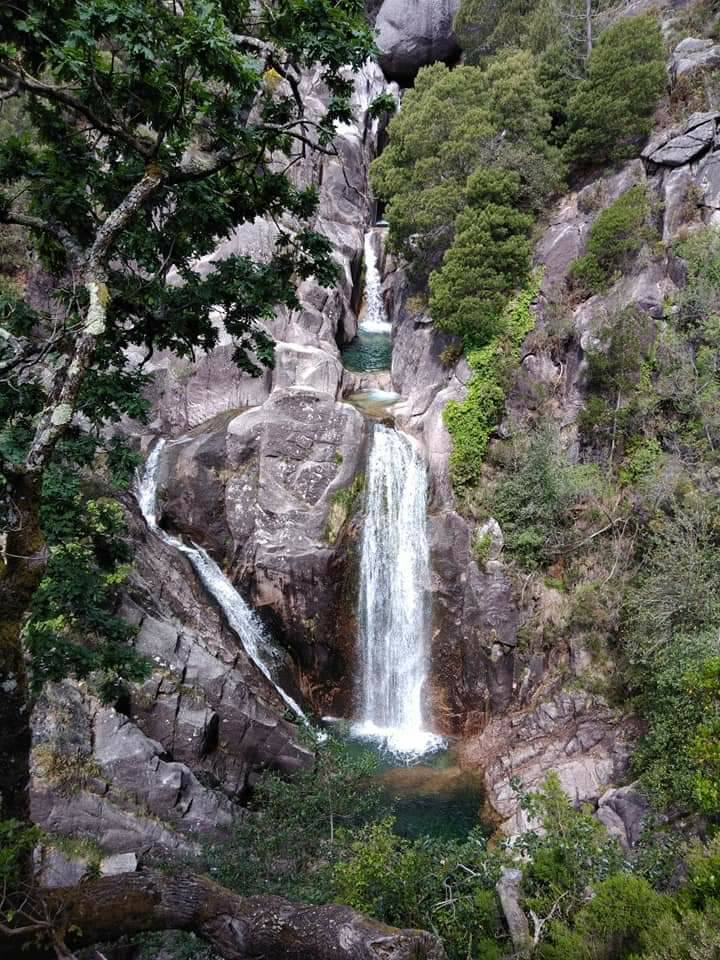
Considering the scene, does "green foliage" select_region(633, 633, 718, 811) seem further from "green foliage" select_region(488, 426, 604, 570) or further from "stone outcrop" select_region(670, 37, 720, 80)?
"stone outcrop" select_region(670, 37, 720, 80)

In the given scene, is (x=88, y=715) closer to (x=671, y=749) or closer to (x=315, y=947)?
(x=315, y=947)

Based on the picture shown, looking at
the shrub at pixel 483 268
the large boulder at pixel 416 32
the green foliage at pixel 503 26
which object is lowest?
the shrub at pixel 483 268

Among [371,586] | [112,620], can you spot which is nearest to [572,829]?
[112,620]

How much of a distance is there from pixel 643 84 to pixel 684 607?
16.6 m

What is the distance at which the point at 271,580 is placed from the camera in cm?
1587

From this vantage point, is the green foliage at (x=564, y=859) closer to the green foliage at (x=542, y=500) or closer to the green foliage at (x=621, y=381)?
the green foliage at (x=542, y=500)

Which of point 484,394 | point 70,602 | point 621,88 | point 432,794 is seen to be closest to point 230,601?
point 432,794

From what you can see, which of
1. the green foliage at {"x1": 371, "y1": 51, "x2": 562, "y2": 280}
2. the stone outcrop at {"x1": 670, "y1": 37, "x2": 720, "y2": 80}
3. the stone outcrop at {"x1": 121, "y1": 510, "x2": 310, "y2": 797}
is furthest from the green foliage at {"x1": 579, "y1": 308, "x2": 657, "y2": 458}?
the stone outcrop at {"x1": 121, "y1": 510, "x2": 310, "y2": 797}

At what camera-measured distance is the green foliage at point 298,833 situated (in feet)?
23.8

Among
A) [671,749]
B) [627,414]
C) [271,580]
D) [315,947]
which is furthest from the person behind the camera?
[271,580]

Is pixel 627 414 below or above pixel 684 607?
above

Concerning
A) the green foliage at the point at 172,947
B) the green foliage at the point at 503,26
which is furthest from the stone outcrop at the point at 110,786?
the green foliage at the point at 503,26

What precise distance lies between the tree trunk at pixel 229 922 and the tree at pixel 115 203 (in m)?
1.00

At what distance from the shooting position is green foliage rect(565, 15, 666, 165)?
17.8 meters
